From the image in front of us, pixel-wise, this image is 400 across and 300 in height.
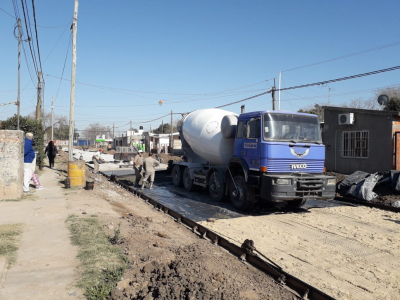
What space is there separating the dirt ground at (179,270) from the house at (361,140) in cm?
1081

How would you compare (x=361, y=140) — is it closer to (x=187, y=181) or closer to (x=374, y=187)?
(x=374, y=187)

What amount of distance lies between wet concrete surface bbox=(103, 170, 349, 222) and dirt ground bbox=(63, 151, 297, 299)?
1.97 meters

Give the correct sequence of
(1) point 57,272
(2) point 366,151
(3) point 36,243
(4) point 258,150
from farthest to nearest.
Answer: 1. (2) point 366,151
2. (4) point 258,150
3. (3) point 36,243
4. (1) point 57,272

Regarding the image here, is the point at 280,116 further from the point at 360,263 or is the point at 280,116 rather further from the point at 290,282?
the point at 290,282

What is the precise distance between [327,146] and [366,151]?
2.34m

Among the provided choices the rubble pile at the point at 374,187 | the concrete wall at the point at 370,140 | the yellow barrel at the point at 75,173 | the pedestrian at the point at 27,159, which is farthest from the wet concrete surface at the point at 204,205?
the concrete wall at the point at 370,140

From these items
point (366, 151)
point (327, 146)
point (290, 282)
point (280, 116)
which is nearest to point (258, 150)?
point (280, 116)

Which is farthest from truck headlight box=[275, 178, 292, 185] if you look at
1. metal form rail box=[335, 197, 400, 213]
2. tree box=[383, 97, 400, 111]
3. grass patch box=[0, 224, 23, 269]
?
tree box=[383, 97, 400, 111]

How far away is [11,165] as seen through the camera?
9961 mm

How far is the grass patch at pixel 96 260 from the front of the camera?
425cm

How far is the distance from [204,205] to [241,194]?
5.02ft

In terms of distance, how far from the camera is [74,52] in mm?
16156

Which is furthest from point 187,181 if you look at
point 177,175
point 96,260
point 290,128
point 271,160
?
point 96,260

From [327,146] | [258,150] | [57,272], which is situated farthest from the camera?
[327,146]
